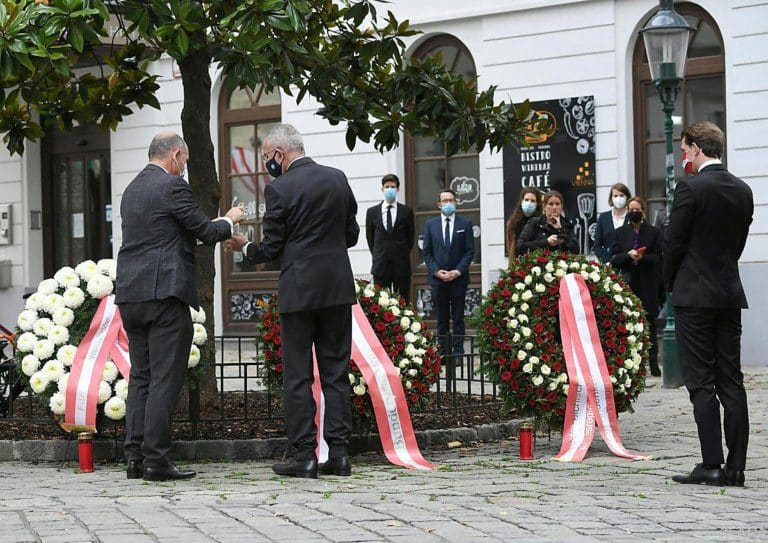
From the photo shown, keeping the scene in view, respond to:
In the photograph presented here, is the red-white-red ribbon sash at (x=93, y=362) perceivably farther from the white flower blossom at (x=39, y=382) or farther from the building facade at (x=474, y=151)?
the building facade at (x=474, y=151)

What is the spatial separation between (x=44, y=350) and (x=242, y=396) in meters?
2.09

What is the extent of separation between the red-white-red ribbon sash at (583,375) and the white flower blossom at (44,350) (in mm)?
3341

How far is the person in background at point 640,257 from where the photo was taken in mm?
15141

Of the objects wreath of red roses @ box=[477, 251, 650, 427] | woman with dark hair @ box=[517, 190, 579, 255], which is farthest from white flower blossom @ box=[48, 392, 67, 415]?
woman with dark hair @ box=[517, 190, 579, 255]

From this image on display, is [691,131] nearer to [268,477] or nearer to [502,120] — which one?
[502,120]

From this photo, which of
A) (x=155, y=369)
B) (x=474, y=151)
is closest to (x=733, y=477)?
(x=155, y=369)

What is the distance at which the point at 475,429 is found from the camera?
10.4 metres

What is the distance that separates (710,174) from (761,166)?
901cm

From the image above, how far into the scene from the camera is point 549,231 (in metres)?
14.1

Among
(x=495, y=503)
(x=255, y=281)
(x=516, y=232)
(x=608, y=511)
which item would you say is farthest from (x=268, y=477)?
(x=255, y=281)

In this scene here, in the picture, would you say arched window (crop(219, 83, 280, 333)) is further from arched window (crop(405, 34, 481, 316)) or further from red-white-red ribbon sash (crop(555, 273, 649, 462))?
red-white-red ribbon sash (crop(555, 273, 649, 462))

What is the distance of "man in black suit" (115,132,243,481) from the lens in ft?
27.8

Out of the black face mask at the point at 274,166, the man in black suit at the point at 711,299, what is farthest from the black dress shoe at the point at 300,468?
the man in black suit at the point at 711,299

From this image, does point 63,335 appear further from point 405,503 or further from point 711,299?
point 711,299
